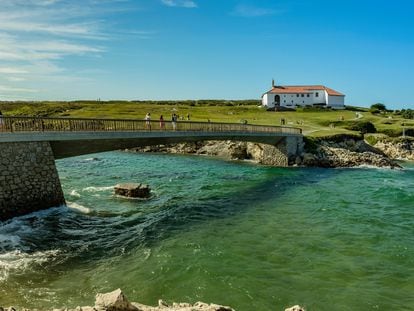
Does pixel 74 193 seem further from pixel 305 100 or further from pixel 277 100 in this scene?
A: pixel 305 100

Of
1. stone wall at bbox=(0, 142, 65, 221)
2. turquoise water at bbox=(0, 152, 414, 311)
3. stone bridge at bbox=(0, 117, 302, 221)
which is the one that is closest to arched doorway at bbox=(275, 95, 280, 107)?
turquoise water at bbox=(0, 152, 414, 311)

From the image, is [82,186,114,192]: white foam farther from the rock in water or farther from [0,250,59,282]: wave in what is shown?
[0,250,59,282]: wave

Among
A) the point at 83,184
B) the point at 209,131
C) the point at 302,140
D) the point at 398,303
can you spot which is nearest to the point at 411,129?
the point at 302,140

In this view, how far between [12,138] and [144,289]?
1474 cm

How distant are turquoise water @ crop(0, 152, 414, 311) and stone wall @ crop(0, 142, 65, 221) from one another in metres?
0.81

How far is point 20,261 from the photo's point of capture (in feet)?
66.1

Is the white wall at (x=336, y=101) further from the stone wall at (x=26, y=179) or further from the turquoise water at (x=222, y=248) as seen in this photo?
the stone wall at (x=26, y=179)

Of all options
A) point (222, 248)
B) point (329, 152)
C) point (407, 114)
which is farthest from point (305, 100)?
point (222, 248)

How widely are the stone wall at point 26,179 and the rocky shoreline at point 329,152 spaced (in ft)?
133

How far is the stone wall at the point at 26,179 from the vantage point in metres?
25.6

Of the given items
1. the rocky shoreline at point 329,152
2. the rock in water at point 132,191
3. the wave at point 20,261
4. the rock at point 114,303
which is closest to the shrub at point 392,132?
the rocky shoreline at point 329,152

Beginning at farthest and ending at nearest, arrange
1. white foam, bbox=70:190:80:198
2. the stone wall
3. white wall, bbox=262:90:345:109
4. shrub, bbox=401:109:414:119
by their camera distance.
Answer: white wall, bbox=262:90:345:109 < shrub, bbox=401:109:414:119 < white foam, bbox=70:190:80:198 < the stone wall

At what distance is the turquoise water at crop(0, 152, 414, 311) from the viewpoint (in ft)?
55.9

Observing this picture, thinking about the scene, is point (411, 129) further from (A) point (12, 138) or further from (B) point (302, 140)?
(A) point (12, 138)
